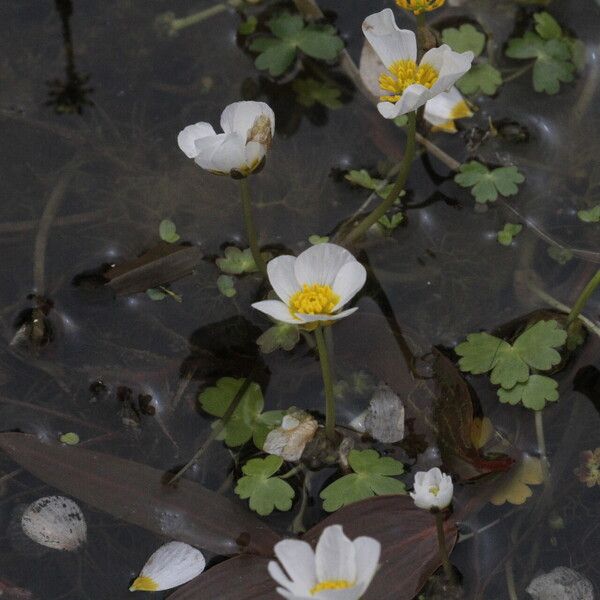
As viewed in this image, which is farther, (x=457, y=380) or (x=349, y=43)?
(x=349, y=43)

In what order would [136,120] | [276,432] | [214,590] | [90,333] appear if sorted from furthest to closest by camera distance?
A: [136,120], [90,333], [276,432], [214,590]

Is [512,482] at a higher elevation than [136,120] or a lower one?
lower

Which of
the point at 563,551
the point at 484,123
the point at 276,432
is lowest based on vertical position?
the point at 563,551

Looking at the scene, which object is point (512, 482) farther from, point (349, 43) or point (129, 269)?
point (349, 43)

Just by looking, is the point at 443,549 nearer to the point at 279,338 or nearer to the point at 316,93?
the point at 279,338

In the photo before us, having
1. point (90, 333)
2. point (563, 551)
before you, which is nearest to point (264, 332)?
point (90, 333)

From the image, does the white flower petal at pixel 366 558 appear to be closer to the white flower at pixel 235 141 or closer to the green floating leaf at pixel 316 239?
the white flower at pixel 235 141

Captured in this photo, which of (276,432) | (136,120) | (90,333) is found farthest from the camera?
(136,120)

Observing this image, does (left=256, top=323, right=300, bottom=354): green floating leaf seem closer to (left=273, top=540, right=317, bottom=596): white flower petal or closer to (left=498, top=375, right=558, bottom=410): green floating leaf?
(left=498, top=375, right=558, bottom=410): green floating leaf
